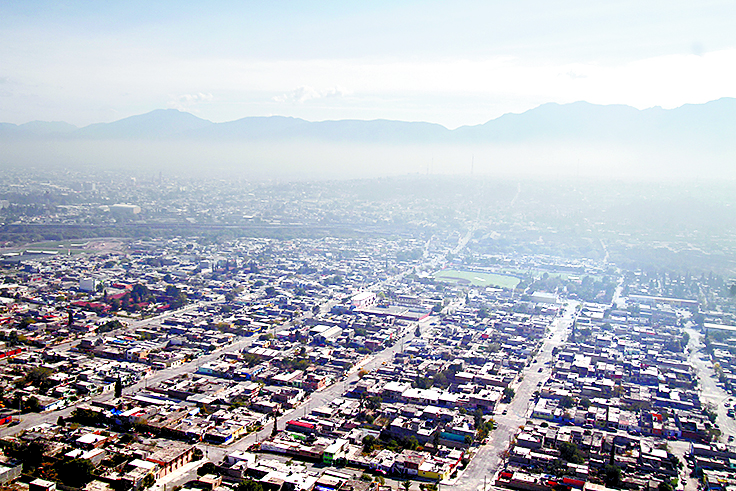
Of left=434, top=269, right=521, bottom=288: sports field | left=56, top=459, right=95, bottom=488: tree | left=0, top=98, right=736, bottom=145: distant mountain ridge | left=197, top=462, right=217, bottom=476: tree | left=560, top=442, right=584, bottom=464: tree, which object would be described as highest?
left=0, top=98, right=736, bottom=145: distant mountain ridge

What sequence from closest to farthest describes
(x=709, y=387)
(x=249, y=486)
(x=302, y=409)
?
(x=249, y=486) → (x=302, y=409) → (x=709, y=387)

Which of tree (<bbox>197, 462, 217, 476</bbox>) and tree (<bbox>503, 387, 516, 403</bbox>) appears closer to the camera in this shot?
tree (<bbox>197, 462, 217, 476</bbox>)

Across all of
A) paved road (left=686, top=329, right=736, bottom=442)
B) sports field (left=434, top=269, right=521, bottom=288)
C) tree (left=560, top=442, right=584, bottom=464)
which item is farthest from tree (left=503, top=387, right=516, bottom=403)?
sports field (left=434, top=269, right=521, bottom=288)

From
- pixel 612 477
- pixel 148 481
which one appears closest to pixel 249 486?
pixel 148 481

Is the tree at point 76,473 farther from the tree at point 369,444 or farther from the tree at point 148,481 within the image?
the tree at point 369,444

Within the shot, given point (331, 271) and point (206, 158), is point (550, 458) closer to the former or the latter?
point (331, 271)

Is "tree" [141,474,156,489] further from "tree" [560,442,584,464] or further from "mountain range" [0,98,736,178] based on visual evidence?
"mountain range" [0,98,736,178]

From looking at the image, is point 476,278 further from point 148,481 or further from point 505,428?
point 148,481

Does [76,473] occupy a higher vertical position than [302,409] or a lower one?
higher

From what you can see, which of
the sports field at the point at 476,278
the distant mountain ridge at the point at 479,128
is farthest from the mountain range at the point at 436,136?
the sports field at the point at 476,278
